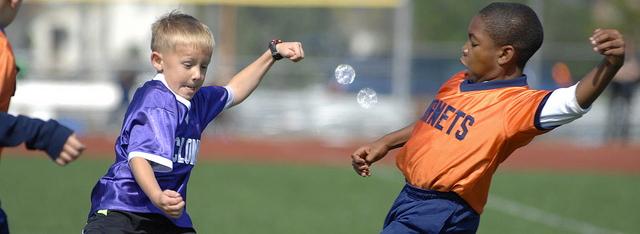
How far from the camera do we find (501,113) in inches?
196

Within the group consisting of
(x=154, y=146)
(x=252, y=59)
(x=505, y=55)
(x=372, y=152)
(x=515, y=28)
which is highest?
(x=515, y=28)

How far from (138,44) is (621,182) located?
13022 mm

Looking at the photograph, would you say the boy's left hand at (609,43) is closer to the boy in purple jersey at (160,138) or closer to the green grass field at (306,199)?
the boy in purple jersey at (160,138)

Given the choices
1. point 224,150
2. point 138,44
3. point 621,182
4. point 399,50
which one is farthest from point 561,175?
point 138,44

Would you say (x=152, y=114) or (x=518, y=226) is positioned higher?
(x=152, y=114)

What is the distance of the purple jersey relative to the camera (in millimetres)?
4586

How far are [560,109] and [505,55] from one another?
50cm

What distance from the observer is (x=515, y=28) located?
511cm

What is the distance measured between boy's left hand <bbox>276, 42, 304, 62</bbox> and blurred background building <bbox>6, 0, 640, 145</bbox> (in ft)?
59.7

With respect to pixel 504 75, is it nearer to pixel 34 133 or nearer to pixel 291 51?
pixel 291 51

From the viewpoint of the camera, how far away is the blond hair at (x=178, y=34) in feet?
15.6

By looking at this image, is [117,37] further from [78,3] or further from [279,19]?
[279,19]

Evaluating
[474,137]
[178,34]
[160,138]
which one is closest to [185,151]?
[160,138]

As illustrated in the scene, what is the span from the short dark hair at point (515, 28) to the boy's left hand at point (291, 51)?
0.92 m
